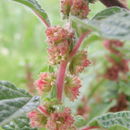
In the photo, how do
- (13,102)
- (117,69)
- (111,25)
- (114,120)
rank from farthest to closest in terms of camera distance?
(117,69) → (114,120) → (13,102) → (111,25)

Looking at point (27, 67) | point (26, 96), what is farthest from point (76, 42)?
point (27, 67)

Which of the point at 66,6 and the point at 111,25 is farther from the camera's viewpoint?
the point at 66,6

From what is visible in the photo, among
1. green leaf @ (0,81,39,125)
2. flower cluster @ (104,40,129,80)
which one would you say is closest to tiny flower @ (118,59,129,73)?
flower cluster @ (104,40,129,80)

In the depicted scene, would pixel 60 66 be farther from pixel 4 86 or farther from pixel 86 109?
pixel 86 109

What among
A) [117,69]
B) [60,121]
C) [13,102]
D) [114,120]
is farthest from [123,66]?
[13,102]

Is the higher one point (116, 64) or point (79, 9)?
point (79, 9)

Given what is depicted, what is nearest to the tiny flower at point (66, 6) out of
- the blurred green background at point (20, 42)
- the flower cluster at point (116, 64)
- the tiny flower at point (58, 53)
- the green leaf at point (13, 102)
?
the tiny flower at point (58, 53)

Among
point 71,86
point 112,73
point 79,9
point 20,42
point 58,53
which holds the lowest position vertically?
point 112,73

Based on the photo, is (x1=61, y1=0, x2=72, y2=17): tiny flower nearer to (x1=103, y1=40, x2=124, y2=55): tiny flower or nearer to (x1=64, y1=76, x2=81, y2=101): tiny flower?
(x1=64, y1=76, x2=81, y2=101): tiny flower

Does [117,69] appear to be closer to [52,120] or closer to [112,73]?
[112,73]
